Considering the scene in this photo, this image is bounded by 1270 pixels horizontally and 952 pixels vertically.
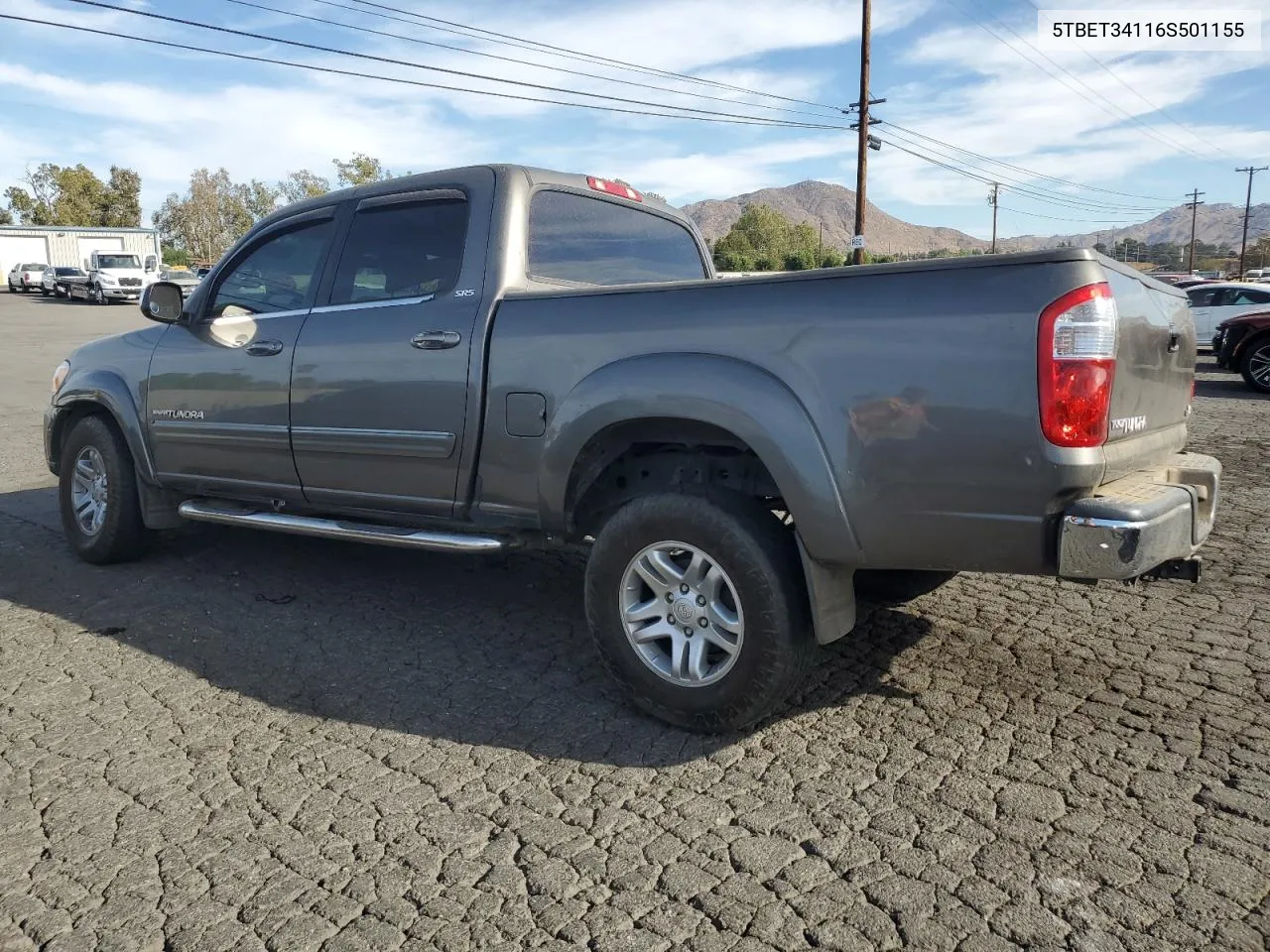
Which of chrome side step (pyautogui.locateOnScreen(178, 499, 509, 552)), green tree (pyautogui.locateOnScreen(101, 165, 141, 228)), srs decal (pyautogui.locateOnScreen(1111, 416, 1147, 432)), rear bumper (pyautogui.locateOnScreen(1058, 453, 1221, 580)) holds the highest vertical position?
green tree (pyautogui.locateOnScreen(101, 165, 141, 228))

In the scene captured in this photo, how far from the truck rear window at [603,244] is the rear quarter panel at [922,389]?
1231 millimetres

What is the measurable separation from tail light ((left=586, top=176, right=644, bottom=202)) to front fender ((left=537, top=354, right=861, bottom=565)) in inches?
64.4

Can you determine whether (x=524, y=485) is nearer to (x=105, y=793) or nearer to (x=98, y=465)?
(x=105, y=793)

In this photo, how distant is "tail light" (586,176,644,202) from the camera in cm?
477

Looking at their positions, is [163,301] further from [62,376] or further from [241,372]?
[62,376]

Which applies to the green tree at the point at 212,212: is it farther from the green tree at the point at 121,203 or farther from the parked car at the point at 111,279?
the parked car at the point at 111,279

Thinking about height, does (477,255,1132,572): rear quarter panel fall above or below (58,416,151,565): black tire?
above

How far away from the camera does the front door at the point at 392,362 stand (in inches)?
157

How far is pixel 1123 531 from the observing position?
2672 mm

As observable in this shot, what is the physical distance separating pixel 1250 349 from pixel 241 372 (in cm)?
1404

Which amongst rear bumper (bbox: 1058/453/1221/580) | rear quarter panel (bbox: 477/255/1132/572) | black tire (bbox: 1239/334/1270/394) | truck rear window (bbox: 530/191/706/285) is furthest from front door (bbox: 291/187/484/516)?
black tire (bbox: 1239/334/1270/394)

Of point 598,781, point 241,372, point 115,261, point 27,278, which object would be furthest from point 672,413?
point 27,278

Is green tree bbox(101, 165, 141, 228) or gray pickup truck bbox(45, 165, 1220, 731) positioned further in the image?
green tree bbox(101, 165, 141, 228)

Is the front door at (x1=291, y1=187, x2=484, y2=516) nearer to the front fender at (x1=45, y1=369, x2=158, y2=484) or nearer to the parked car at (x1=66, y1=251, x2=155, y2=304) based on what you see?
the front fender at (x1=45, y1=369, x2=158, y2=484)
